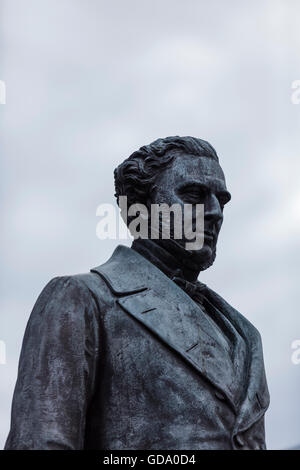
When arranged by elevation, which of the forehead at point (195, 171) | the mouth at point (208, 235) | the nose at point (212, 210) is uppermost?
the forehead at point (195, 171)

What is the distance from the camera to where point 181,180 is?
12195mm

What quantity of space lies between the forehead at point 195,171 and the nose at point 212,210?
14 cm

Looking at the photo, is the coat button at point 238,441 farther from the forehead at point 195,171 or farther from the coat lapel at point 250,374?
the forehead at point 195,171

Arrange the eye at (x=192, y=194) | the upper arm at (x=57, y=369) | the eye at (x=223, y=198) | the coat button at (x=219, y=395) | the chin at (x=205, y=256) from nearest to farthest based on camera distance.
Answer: the upper arm at (x=57, y=369) → the coat button at (x=219, y=395) → the chin at (x=205, y=256) → the eye at (x=192, y=194) → the eye at (x=223, y=198)

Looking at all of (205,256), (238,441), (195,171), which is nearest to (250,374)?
(238,441)

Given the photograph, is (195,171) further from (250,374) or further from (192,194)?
(250,374)

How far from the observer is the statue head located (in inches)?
477

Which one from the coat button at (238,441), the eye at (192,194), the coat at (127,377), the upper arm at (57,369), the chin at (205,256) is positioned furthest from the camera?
the eye at (192,194)

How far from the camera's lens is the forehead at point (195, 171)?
480 inches

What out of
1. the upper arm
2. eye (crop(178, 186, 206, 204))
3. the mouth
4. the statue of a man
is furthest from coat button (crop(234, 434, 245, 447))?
eye (crop(178, 186, 206, 204))

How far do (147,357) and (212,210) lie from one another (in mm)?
1532

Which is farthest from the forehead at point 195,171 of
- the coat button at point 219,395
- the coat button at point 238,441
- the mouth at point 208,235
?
the coat button at point 238,441

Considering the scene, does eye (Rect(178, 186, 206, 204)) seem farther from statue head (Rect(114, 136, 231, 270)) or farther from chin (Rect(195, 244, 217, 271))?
chin (Rect(195, 244, 217, 271))
